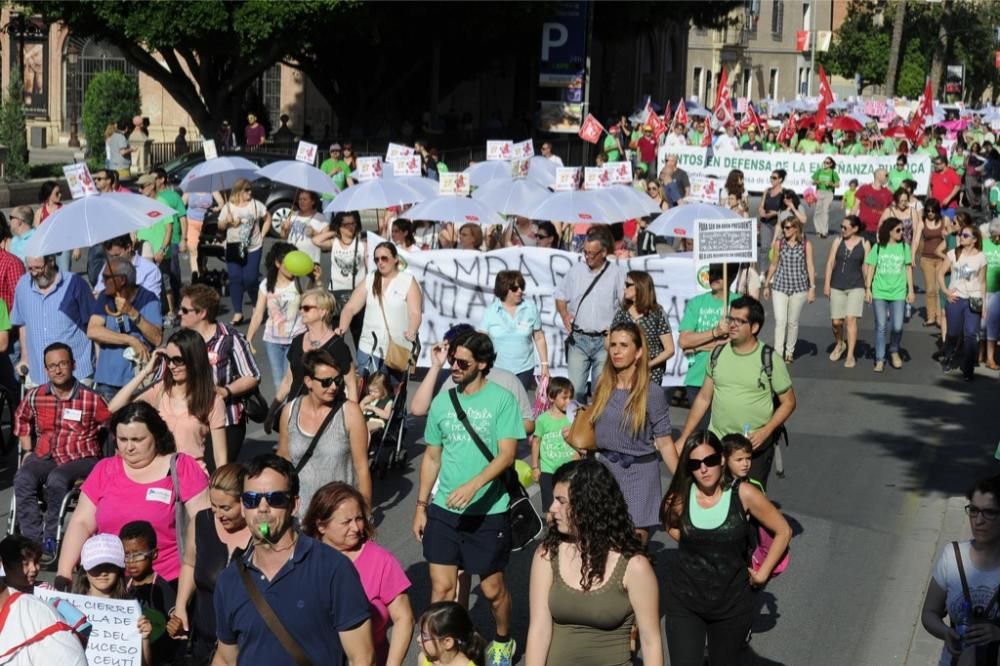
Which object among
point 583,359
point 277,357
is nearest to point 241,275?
point 277,357

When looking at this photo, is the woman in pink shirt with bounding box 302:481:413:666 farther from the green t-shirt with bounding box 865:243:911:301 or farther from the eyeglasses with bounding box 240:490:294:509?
the green t-shirt with bounding box 865:243:911:301

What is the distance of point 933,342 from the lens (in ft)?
60.3

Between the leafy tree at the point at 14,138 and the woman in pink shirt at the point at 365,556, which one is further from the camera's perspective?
the leafy tree at the point at 14,138

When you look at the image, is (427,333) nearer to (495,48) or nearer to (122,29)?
(122,29)

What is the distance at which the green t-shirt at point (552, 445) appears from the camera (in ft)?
29.5

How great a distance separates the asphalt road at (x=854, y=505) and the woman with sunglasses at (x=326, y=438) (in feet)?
3.45

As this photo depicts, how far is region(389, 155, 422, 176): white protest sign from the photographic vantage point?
18.2 m

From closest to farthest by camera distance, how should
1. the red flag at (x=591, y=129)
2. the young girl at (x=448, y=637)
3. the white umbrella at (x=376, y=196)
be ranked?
the young girl at (x=448, y=637) → the white umbrella at (x=376, y=196) → the red flag at (x=591, y=129)

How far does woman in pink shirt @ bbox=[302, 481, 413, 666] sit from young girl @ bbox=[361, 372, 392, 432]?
16.2 ft

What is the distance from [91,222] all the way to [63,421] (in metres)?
3.00

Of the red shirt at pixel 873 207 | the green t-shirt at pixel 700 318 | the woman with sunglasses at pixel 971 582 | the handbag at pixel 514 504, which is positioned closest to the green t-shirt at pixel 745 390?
the handbag at pixel 514 504

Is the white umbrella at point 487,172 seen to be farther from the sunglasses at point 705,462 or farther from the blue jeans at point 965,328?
the sunglasses at point 705,462

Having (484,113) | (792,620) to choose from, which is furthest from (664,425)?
(484,113)

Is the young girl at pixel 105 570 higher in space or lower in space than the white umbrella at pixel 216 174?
lower
